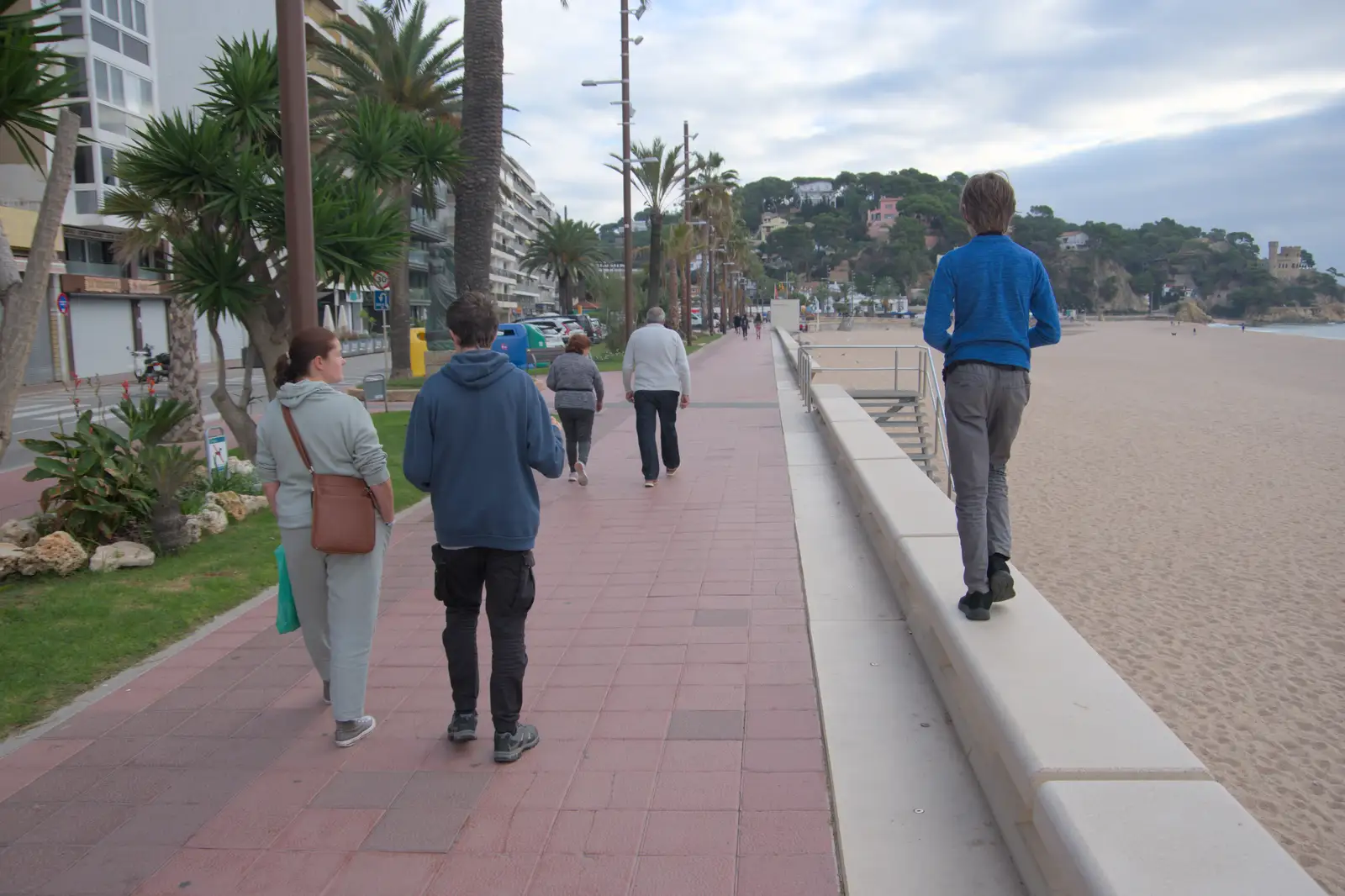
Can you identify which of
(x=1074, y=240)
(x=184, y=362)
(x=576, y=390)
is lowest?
(x=576, y=390)

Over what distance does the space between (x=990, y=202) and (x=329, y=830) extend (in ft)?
10.8

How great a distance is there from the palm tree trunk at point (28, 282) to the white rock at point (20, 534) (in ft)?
2.50

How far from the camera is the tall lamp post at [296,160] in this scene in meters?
7.17

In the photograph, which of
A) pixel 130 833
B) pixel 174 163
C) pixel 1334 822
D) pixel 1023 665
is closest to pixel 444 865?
pixel 130 833

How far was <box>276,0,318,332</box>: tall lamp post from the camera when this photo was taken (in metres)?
7.17

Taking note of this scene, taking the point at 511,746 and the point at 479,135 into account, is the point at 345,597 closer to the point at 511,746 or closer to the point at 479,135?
the point at 511,746

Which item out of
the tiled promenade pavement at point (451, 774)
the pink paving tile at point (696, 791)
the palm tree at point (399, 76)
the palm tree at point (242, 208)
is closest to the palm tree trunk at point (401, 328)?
the palm tree at point (399, 76)

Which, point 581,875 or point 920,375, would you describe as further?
point 920,375

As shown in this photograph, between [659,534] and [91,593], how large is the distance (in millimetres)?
3785

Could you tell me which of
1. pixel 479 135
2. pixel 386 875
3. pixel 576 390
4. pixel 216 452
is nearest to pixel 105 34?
pixel 479 135

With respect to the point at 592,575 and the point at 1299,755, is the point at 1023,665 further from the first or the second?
the point at 592,575

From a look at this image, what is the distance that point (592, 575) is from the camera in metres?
6.95

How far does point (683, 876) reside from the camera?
10.4ft

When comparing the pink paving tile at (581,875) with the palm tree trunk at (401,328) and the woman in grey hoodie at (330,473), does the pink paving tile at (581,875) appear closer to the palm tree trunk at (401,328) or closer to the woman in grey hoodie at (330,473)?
the woman in grey hoodie at (330,473)
